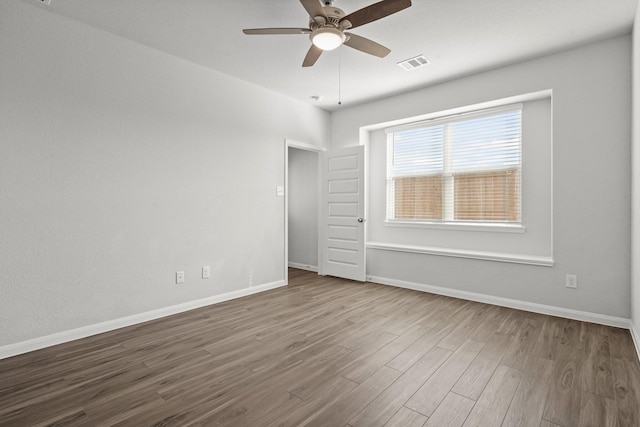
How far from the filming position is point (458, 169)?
14.7 feet

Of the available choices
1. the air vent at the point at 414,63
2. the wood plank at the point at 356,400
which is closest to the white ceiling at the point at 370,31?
the air vent at the point at 414,63

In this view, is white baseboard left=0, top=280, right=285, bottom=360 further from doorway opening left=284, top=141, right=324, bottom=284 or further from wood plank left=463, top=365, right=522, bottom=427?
wood plank left=463, top=365, right=522, bottom=427

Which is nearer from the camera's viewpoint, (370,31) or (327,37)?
(327,37)

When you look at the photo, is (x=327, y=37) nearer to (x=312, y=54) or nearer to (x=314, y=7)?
(x=314, y=7)

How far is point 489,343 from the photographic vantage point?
2.75m

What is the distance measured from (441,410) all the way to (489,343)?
120cm

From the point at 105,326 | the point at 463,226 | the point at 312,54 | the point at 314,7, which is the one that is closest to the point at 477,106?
the point at 463,226

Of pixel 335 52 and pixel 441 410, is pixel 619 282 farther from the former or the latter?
pixel 335 52

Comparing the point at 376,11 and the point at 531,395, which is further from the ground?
the point at 376,11

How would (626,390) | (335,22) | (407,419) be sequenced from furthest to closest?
(335,22), (626,390), (407,419)

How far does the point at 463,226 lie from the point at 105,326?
4.27 meters

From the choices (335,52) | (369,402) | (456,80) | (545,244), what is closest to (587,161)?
(545,244)

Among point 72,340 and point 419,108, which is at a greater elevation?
point 419,108

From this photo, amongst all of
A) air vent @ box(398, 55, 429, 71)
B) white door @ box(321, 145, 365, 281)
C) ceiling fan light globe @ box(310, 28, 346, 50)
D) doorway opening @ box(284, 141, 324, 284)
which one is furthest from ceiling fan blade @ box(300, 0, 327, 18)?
doorway opening @ box(284, 141, 324, 284)
